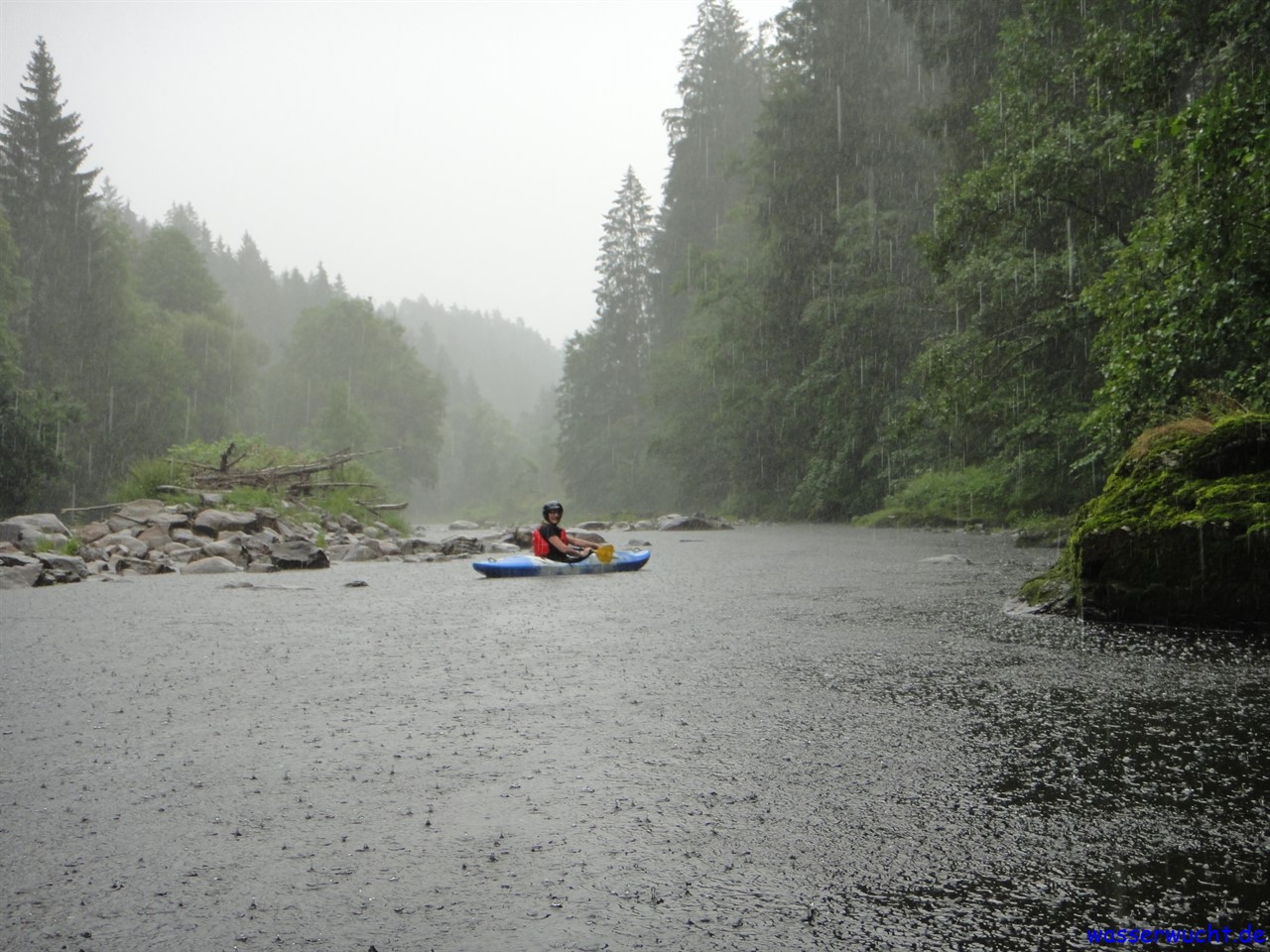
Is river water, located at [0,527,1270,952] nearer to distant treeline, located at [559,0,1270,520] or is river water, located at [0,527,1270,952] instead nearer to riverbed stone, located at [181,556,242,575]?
distant treeline, located at [559,0,1270,520]

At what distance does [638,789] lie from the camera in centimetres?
333

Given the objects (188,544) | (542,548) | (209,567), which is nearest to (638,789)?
(542,548)

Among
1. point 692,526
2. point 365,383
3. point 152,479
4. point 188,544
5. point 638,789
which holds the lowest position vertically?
point 638,789

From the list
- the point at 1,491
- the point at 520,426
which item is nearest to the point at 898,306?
the point at 1,491

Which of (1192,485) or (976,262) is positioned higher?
(976,262)

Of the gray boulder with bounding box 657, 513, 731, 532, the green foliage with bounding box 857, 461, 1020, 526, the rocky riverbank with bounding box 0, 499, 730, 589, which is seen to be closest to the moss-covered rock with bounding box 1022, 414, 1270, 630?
the rocky riverbank with bounding box 0, 499, 730, 589

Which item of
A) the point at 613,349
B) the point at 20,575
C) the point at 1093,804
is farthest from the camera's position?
the point at 613,349

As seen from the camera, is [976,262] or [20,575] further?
[976,262]

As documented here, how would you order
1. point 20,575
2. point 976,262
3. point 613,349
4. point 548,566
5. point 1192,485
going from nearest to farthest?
point 1192,485, point 20,575, point 548,566, point 976,262, point 613,349

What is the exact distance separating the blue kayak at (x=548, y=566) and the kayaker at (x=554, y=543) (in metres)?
0.11

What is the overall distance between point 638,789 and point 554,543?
1024 cm

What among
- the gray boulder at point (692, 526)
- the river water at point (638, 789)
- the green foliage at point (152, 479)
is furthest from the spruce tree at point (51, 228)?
the river water at point (638, 789)

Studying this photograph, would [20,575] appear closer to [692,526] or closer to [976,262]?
[976,262]

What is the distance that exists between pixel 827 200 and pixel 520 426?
134m
